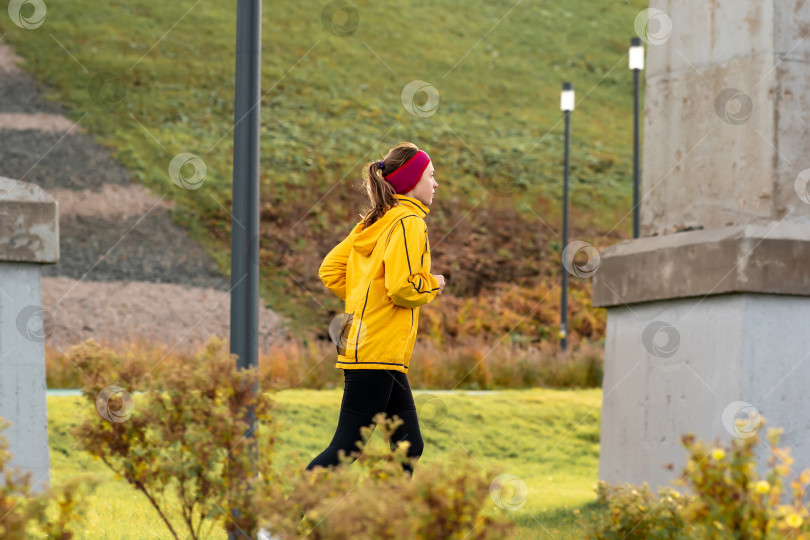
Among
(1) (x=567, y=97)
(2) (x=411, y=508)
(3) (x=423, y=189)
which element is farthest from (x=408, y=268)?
(1) (x=567, y=97)

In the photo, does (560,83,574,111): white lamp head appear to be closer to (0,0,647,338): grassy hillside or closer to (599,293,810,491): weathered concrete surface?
(0,0,647,338): grassy hillside

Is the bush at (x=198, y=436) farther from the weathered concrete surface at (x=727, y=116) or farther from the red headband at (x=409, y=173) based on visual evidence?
the weathered concrete surface at (x=727, y=116)

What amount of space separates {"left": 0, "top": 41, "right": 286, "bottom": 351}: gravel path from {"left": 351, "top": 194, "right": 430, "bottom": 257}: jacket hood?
43.6 feet

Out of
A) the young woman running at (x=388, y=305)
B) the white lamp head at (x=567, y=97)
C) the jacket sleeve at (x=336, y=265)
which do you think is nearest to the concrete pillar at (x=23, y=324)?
the jacket sleeve at (x=336, y=265)

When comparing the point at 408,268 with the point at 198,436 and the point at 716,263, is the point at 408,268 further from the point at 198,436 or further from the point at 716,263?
the point at 716,263

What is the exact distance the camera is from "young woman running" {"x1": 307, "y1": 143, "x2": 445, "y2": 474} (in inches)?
170

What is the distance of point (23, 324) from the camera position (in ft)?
18.4

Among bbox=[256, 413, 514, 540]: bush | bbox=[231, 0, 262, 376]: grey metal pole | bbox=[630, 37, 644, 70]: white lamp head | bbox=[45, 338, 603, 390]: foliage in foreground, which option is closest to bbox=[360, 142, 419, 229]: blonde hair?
bbox=[231, 0, 262, 376]: grey metal pole

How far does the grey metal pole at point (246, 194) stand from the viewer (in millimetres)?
4574

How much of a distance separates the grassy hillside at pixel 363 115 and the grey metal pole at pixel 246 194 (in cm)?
1514

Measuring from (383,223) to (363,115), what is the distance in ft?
99.3

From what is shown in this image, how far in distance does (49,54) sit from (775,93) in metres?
35.8

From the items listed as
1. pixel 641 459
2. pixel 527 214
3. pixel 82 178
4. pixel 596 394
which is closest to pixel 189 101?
pixel 82 178

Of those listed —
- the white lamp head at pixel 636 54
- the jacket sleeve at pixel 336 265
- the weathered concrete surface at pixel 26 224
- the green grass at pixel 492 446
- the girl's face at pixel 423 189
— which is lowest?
the green grass at pixel 492 446
